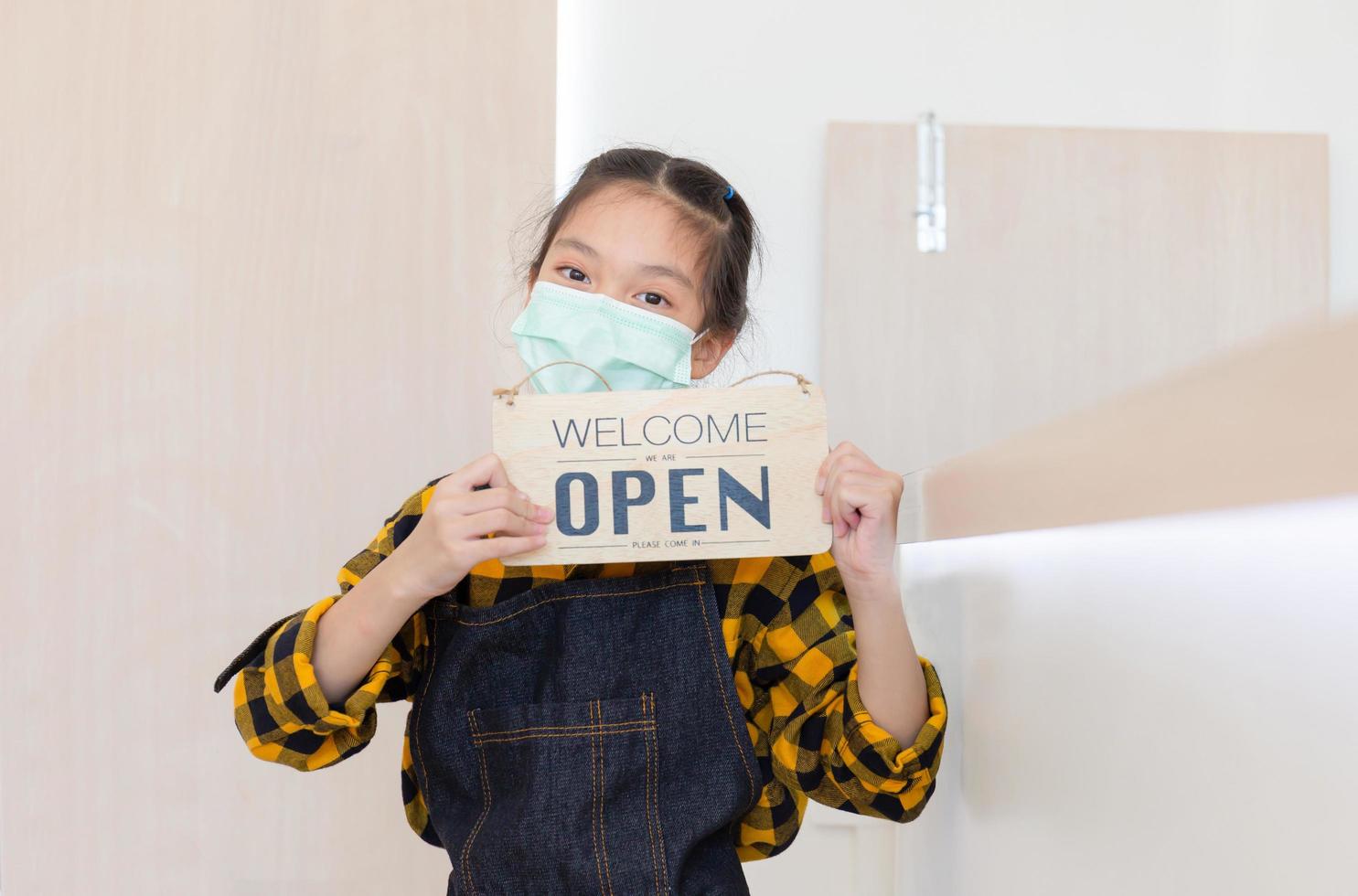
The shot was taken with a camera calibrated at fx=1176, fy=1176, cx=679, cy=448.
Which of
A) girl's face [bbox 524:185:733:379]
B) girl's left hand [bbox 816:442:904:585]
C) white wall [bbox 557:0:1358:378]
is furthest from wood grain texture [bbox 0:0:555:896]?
girl's left hand [bbox 816:442:904:585]

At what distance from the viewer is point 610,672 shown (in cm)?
97

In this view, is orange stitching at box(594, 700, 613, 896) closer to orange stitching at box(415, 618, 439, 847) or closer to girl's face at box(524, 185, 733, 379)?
orange stitching at box(415, 618, 439, 847)

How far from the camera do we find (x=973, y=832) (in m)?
0.89

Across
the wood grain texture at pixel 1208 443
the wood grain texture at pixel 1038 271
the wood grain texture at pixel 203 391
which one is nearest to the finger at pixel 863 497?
the wood grain texture at pixel 1208 443

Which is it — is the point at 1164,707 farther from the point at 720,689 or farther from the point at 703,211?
the point at 703,211

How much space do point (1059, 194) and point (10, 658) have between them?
1888 mm

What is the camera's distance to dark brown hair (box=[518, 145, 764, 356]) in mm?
1127

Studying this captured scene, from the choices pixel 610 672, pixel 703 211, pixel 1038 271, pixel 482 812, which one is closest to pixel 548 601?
pixel 610 672

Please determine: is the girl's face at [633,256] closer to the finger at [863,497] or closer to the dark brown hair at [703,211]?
the dark brown hair at [703,211]

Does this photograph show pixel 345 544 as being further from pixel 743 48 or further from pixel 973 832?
pixel 743 48

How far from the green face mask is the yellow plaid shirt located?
0.54ft

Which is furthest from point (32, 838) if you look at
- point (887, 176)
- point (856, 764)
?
point (887, 176)

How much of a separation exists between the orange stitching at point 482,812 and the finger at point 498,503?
0.20m

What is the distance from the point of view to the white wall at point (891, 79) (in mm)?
2260
